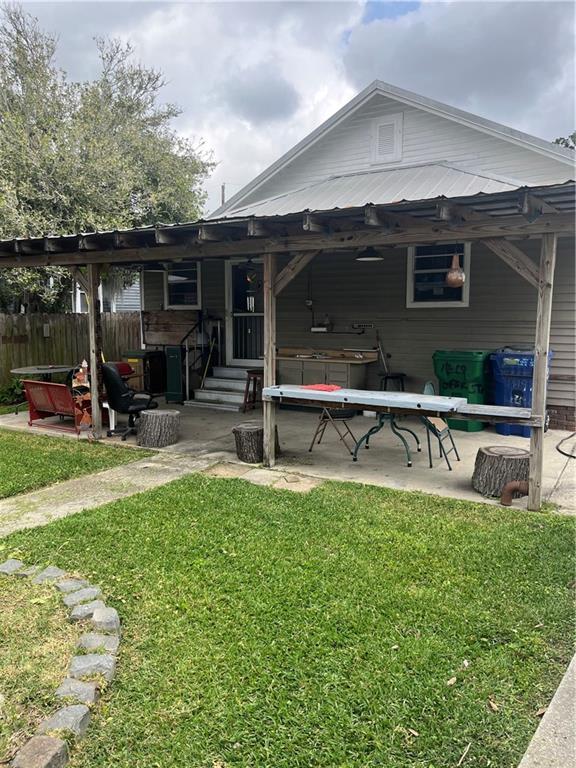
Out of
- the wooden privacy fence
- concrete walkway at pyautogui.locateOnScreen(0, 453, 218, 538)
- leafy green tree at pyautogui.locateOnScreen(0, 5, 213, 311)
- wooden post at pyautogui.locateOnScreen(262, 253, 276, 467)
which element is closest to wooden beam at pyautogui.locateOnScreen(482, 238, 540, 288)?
wooden post at pyautogui.locateOnScreen(262, 253, 276, 467)

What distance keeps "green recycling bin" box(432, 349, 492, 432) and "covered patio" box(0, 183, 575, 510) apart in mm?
482

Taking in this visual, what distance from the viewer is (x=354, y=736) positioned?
2.11 metres

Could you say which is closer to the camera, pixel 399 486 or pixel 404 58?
pixel 399 486

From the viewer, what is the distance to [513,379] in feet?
23.7

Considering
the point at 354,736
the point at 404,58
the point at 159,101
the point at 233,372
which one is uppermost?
the point at 159,101

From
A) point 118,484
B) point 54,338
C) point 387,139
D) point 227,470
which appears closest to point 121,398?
point 118,484

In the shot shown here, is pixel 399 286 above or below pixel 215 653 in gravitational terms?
above

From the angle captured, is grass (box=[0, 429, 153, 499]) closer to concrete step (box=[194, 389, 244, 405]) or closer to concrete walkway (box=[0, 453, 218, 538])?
concrete walkway (box=[0, 453, 218, 538])

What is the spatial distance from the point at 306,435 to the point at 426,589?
4416 mm

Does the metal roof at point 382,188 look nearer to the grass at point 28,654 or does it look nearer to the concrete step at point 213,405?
the concrete step at point 213,405

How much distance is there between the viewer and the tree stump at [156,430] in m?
6.84

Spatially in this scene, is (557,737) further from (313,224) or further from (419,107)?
(419,107)

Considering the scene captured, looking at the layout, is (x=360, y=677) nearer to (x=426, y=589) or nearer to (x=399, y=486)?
(x=426, y=589)

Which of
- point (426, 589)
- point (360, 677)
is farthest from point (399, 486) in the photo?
point (360, 677)
